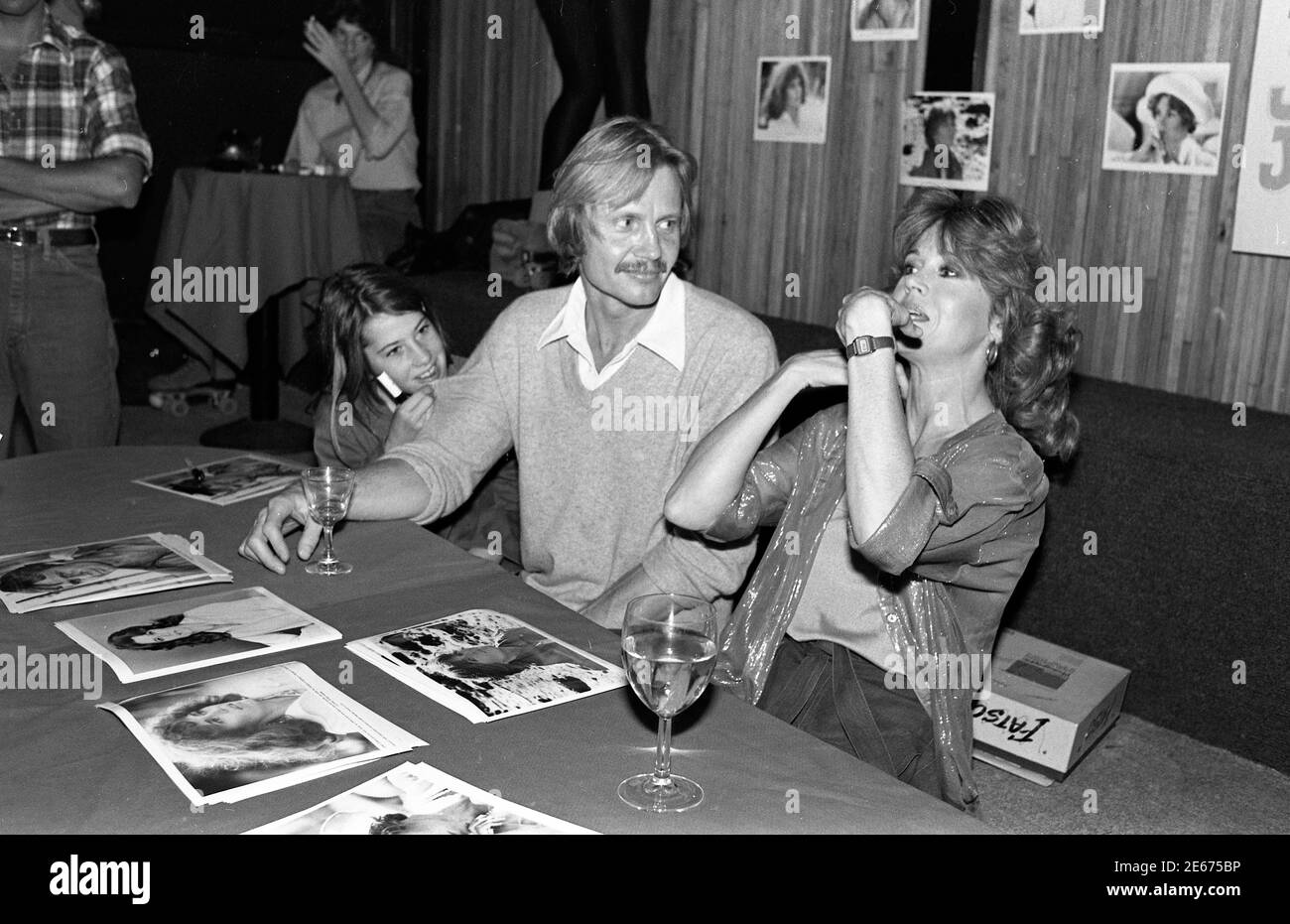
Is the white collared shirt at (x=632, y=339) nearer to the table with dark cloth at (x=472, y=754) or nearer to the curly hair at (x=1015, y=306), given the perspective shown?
the curly hair at (x=1015, y=306)

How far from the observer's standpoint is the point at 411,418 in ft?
7.25

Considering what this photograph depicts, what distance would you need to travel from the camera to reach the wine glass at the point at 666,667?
999 mm

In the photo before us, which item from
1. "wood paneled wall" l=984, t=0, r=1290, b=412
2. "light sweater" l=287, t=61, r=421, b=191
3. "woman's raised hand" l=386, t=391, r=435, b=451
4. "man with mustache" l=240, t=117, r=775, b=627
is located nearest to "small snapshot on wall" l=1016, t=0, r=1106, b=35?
"wood paneled wall" l=984, t=0, r=1290, b=412

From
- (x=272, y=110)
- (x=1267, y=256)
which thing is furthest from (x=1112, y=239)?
(x=272, y=110)

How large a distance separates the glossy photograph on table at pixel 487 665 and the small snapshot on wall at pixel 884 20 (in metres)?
2.64

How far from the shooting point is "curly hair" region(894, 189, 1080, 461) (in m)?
1.65

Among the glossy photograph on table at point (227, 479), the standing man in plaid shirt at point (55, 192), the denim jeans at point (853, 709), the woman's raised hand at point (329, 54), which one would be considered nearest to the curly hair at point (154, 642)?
the glossy photograph on table at point (227, 479)

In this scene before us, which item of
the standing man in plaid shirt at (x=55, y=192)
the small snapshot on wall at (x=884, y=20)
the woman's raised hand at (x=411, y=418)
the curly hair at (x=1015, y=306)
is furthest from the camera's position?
the small snapshot on wall at (x=884, y=20)

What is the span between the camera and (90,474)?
1951 millimetres

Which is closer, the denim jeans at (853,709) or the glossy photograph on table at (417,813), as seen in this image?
the glossy photograph on table at (417,813)

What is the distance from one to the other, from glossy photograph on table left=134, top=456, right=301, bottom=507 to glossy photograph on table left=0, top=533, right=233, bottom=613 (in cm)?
22

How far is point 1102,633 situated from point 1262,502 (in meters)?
0.50

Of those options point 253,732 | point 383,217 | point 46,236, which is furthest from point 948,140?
point 383,217
